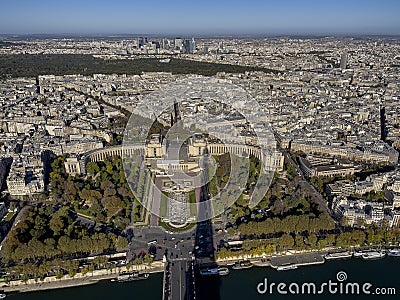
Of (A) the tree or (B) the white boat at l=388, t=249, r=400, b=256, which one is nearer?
(B) the white boat at l=388, t=249, r=400, b=256

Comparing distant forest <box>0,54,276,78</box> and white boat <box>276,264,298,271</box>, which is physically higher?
distant forest <box>0,54,276,78</box>

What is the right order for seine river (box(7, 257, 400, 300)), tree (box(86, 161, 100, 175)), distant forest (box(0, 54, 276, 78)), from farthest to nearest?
1. distant forest (box(0, 54, 276, 78))
2. tree (box(86, 161, 100, 175))
3. seine river (box(7, 257, 400, 300))

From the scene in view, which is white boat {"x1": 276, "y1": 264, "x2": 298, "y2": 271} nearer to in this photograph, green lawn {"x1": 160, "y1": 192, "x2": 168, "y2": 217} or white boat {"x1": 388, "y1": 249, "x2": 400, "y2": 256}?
white boat {"x1": 388, "y1": 249, "x2": 400, "y2": 256}

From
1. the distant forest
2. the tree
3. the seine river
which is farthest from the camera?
the distant forest

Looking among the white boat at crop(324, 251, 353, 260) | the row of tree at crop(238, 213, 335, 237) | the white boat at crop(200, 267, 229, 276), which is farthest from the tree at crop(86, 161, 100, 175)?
the white boat at crop(324, 251, 353, 260)

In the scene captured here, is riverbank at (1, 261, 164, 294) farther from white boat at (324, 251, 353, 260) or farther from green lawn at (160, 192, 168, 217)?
white boat at (324, 251, 353, 260)

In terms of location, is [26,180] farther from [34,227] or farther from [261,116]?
[261,116]

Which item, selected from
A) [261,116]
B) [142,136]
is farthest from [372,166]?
[142,136]
